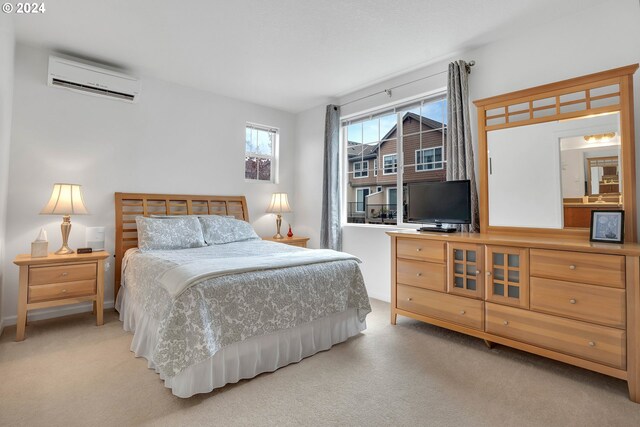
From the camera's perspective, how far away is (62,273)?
9.39ft

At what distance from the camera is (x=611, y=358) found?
1.98 meters

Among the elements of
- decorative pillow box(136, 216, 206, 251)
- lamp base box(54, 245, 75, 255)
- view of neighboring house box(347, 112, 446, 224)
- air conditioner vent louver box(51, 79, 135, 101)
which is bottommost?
lamp base box(54, 245, 75, 255)

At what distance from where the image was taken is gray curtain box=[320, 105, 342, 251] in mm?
4508

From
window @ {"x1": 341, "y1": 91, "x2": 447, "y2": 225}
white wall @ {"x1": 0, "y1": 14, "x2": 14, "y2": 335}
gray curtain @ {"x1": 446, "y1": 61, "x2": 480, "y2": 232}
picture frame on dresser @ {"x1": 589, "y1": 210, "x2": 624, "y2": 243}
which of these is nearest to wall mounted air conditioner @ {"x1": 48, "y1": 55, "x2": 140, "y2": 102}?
white wall @ {"x1": 0, "y1": 14, "x2": 14, "y2": 335}

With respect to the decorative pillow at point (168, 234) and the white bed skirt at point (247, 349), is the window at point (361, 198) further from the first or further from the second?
the decorative pillow at point (168, 234)

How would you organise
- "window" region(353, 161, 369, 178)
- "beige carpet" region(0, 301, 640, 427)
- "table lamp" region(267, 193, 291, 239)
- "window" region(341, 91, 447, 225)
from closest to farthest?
"beige carpet" region(0, 301, 640, 427) → "window" region(341, 91, 447, 225) → "window" region(353, 161, 369, 178) → "table lamp" region(267, 193, 291, 239)

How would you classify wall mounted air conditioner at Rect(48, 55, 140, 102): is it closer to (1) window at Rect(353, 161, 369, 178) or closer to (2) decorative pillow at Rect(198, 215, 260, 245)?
(2) decorative pillow at Rect(198, 215, 260, 245)

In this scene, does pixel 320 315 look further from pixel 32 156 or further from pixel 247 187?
pixel 32 156

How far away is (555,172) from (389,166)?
73.8 inches

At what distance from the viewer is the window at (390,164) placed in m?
4.07

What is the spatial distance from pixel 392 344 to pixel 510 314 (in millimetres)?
954

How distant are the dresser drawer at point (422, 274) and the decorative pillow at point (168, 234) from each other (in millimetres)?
2174

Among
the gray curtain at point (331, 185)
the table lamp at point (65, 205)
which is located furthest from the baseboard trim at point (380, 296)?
the table lamp at point (65, 205)

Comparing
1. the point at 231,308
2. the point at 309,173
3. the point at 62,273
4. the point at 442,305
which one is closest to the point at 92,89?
the point at 62,273
